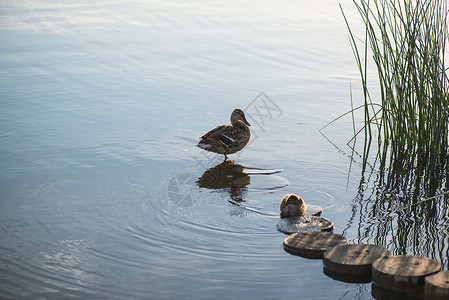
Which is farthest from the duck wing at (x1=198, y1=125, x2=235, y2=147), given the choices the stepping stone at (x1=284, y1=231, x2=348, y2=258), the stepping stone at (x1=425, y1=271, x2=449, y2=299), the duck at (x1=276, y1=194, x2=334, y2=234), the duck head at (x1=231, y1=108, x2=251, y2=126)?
the stepping stone at (x1=425, y1=271, x2=449, y2=299)

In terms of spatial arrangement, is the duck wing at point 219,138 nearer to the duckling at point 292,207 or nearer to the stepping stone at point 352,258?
the duckling at point 292,207

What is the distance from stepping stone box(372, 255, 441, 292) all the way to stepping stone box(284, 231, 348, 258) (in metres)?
0.52

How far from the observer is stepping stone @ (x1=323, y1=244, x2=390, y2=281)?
5.03 m

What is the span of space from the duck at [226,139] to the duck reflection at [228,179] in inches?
8.2

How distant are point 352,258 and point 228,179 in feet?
8.48

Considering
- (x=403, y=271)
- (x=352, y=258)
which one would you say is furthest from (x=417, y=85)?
(x=403, y=271)

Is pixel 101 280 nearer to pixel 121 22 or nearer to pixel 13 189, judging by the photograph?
pixel 13 189

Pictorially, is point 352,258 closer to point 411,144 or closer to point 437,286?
point 437,286

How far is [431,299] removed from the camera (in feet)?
15.0

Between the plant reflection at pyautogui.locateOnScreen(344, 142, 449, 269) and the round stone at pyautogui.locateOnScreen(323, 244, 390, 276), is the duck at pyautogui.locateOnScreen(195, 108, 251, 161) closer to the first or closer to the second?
the plant reflection at pyautogui.locateOnScreen(344, 142, 449, 269)

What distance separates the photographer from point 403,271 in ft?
15.8

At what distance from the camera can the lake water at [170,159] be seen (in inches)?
200

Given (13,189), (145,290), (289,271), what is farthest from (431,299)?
(13,189)

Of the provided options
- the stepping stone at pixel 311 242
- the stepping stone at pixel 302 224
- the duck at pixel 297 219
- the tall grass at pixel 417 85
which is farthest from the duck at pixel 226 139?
the stepping stone at pixel 311 242
